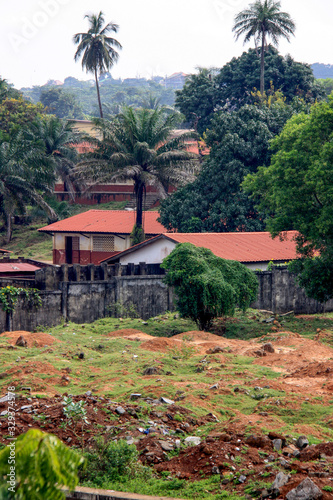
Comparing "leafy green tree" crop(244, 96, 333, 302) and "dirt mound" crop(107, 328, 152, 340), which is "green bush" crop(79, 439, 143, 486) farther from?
"leafy green tree" crop(244, 96, 333, 302)

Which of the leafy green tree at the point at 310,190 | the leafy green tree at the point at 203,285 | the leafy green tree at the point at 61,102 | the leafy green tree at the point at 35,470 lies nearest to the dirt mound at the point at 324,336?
the leafy green tree at the point at 310,190

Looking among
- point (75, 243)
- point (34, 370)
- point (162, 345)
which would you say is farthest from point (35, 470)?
point (75, 243)

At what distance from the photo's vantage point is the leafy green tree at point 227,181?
32.7 meters

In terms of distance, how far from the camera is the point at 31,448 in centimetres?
378

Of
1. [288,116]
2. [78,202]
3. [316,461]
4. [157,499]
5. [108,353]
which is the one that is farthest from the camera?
[78,202]

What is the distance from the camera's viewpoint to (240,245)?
26.0 meters

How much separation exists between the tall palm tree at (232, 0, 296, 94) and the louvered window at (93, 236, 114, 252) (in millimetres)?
19672

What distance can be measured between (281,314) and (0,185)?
59.7 feet

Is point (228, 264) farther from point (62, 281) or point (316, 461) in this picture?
point (316, 461)

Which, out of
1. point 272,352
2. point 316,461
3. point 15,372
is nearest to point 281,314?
point 272,352

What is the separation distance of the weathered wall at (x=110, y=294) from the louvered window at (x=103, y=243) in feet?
43.3

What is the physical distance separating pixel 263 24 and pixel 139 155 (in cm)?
2331

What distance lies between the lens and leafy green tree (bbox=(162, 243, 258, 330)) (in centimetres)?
1741

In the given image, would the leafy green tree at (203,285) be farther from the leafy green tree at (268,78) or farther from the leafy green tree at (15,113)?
the leafy green tree at (15,113)
